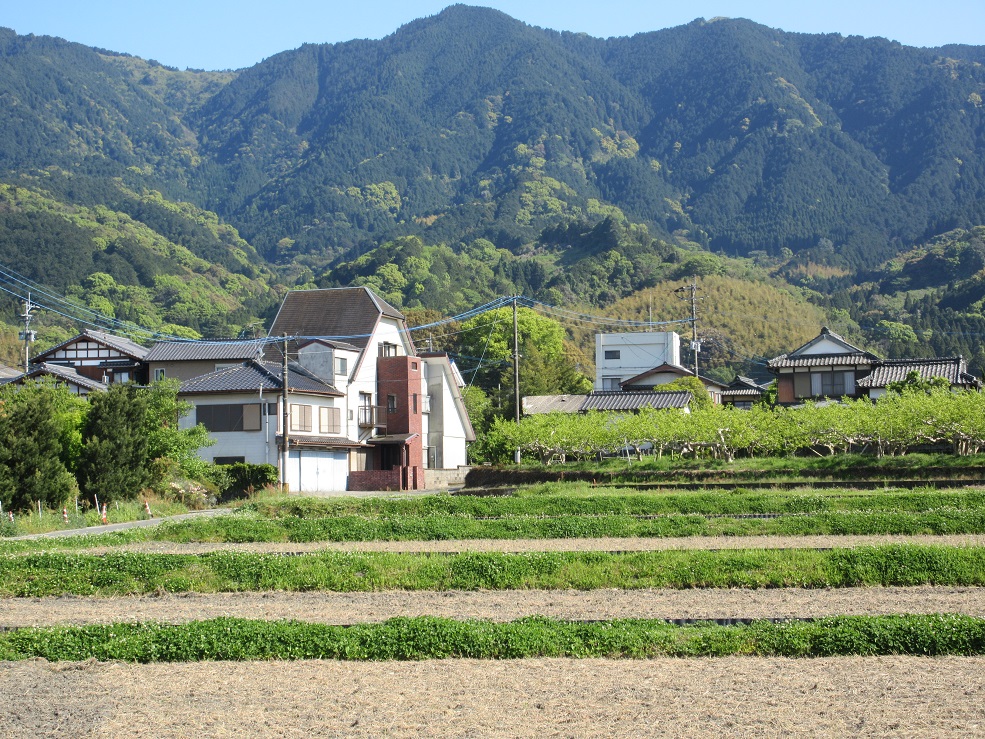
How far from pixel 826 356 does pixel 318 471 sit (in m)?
28.7

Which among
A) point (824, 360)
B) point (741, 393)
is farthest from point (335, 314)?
point (741, 393)

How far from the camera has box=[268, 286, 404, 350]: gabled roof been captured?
56.2m

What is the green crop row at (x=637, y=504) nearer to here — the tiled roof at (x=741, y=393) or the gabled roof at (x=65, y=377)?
the gabled roof at (x=65, y=377)

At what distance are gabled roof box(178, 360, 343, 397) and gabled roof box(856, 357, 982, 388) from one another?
26.9 m

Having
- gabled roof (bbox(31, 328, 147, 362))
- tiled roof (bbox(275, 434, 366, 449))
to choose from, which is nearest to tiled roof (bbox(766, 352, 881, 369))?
tiled roof (bbox(275, 434, 366, 449))

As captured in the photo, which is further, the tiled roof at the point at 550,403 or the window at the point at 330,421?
the tiled roof at the point at 550,403

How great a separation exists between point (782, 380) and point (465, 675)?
5295 cm

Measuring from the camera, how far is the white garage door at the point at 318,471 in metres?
46.8

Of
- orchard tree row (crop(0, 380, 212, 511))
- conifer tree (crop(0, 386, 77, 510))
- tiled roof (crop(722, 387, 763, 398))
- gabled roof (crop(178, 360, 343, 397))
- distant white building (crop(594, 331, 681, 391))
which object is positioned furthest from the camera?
distant white building (crop(594, 331, 681, 391))

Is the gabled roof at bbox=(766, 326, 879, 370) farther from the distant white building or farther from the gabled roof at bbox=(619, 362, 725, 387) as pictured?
the distant white building

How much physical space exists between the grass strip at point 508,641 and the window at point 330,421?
122 ft

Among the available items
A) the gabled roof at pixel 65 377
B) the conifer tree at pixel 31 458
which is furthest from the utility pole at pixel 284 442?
the conifer tree at pixel 31 458

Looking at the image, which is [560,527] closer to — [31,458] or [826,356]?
[31,458]

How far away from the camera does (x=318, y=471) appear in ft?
159
